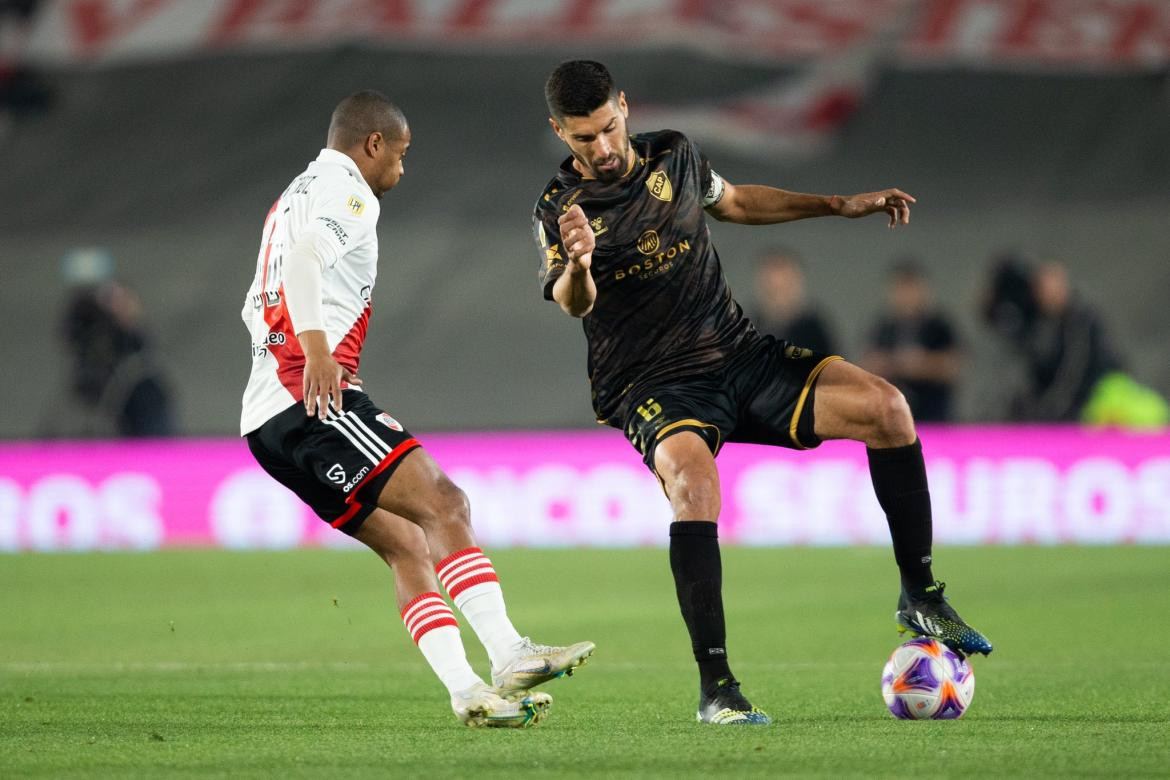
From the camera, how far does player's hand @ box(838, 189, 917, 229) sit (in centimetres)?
652

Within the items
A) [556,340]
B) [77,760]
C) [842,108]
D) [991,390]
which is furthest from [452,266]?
[77,760]

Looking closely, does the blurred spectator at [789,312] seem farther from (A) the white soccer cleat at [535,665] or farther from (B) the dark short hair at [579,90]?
(A) the white soccer cleat at [535,665]

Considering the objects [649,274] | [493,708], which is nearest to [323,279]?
[649,274]

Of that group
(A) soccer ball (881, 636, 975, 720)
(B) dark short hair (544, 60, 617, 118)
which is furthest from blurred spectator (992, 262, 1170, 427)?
(B) dark short hair (544, 60, 617, 118)

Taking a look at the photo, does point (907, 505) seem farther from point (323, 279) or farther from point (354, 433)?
point (323, 279)

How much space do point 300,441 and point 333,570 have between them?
7.37 m

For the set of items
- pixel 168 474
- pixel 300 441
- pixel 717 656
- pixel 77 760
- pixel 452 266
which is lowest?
pixel 77 760

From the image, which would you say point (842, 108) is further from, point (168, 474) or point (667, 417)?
point (667, 417)

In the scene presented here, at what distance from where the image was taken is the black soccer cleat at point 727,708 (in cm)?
565

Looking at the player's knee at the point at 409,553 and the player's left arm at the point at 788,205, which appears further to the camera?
the player's left arm at the point at 788,205

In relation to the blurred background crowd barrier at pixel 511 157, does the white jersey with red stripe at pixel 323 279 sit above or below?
below

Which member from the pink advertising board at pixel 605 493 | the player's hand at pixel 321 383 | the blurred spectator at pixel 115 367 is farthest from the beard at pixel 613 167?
the blurred spectator at pixel 115 367

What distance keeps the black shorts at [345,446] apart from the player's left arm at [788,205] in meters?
1.68

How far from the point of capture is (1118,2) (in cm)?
1758
